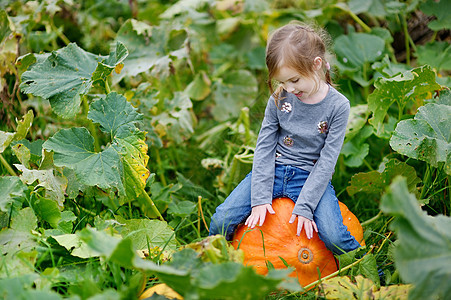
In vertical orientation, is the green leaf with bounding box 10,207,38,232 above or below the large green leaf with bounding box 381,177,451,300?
below

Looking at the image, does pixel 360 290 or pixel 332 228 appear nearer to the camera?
pixel 360 290

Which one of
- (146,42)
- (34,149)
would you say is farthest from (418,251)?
(146,42)

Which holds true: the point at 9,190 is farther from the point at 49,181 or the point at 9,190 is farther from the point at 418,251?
the point at 418,251

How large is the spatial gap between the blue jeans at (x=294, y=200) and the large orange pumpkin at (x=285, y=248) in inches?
2.1

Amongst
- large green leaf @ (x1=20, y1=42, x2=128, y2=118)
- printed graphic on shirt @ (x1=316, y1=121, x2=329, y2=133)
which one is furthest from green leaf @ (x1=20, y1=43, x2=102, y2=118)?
printed graphic on shirt @ (x1=316, y1=121, x2=329, y2=133)

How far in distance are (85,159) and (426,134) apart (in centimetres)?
149

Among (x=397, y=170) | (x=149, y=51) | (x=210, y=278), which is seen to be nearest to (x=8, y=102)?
(x=149, y=51)

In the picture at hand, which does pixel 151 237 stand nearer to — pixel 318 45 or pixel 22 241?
pixel 22 241

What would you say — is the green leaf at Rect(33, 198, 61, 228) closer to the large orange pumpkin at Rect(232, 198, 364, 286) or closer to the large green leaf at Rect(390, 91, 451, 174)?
the large orange pumpkin at Rect(232, 198, 364, 286)

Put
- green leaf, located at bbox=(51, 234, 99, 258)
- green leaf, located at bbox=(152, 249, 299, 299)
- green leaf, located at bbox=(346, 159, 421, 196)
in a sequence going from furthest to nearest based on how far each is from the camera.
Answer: green leaf, located at bbox=(346, 159, 421, 196) → green leaf, located at bbox=(51, 234, 99, 258) → green leaf, located at bbox=(152, 249, 299, 299)

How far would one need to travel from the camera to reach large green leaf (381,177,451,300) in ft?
4.40

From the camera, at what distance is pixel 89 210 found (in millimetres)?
2293

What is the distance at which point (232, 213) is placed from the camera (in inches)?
78.7

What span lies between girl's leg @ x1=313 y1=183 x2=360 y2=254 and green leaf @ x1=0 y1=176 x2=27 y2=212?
122 centimetres
